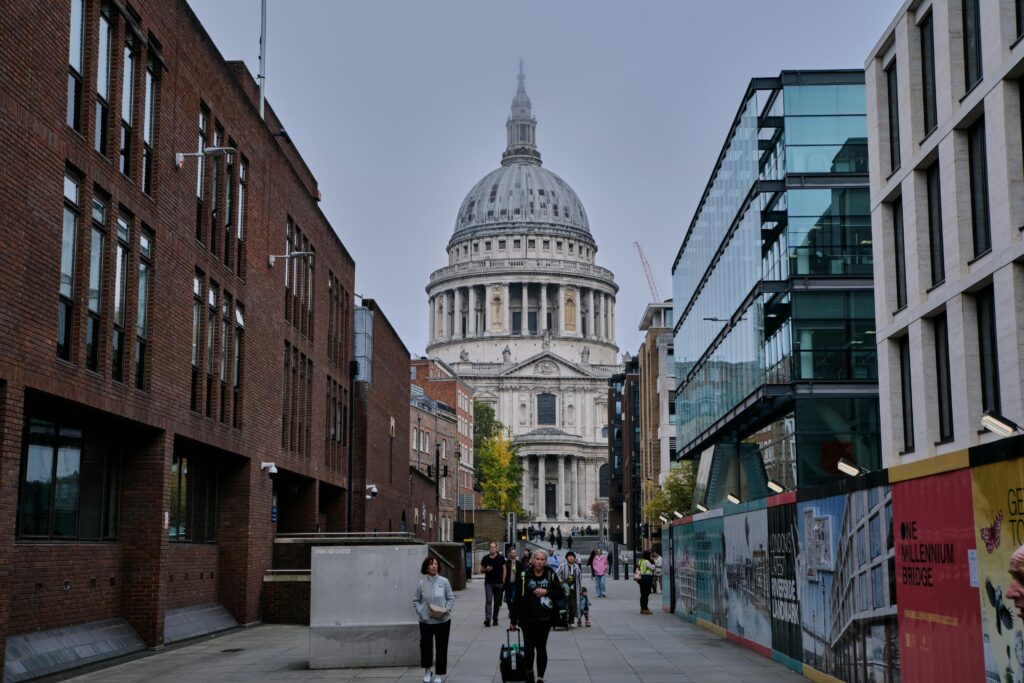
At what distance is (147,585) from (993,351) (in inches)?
565

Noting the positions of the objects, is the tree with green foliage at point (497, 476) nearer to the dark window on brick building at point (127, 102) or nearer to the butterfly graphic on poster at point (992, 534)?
the dark window on brick building at point (127, 102)

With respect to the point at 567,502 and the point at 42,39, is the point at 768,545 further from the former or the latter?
the point at 567,502

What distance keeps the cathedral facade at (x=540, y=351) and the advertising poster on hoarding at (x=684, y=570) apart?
135 meters

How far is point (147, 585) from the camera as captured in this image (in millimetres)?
22922

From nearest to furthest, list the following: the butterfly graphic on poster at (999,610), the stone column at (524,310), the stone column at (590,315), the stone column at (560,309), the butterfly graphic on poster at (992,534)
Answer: the butterfly graphic on poster at (999,610) < the butterfly graphic on poster at (992,534) < the stone column at (524,310) < the stone column at (560,309) < the stone column at (590,315)

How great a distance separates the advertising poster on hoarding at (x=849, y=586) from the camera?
15.5m

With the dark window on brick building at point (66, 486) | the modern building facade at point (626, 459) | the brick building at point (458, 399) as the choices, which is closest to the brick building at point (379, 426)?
the dark window on brick building at point (66, 486)

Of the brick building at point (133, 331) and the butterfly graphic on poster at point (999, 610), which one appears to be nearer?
the butterfly graphic on poster at point (999, 610)

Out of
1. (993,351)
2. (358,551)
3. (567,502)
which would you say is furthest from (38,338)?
(567,502)

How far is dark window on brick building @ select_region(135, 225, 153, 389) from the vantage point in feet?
73.4

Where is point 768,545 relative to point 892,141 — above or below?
below

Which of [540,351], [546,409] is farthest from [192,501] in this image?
[540,351]

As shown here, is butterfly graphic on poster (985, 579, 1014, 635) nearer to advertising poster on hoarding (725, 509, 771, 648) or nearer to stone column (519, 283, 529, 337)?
advertising poster on hoarding (725, 509, 771, 648)

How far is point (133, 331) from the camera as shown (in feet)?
72.0
